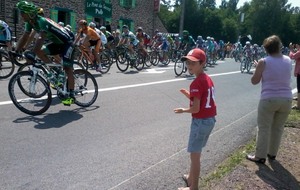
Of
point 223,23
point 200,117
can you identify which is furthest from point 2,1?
point 223,23

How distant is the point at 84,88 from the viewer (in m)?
8.22

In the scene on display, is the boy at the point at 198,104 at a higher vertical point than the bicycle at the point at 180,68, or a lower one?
higher

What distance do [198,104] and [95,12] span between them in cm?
2668

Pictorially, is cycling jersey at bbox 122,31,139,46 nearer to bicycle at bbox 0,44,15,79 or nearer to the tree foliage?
bicycle at bbox 0,44,15,79

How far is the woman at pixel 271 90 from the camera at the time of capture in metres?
5.25

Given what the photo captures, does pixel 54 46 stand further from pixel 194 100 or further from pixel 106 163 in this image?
pixel 194 100

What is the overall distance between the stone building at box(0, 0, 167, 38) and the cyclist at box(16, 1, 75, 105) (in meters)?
16.4

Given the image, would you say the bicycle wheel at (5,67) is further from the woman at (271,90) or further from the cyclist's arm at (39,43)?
the woman at (271,90)

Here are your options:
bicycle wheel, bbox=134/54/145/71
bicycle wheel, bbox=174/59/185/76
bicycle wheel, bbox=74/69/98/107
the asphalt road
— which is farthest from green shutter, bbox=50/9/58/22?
bicycle wheel, bbox=74/69/98/107

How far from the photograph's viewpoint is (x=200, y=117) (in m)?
4.15

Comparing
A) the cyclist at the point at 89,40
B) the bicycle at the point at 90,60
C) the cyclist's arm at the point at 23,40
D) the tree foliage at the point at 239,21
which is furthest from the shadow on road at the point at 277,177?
the tree foliage at the point at 239,21

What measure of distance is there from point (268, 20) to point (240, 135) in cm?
8329

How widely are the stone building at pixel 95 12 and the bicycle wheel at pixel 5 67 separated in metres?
12.1

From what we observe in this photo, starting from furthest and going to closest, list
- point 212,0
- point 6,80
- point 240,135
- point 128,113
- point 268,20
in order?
point 212,0 → point 268,20 → point 6,80 → point 128,113 → point 240,135
